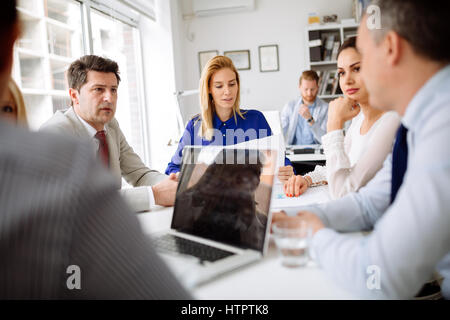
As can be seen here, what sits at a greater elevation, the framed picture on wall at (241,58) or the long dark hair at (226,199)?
the framed picture on wall at (241,58)

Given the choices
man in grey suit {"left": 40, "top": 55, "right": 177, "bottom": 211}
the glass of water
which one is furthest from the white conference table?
man in grey suit {"left": 40, "top": 55, "right": 177, "bottom": 211}

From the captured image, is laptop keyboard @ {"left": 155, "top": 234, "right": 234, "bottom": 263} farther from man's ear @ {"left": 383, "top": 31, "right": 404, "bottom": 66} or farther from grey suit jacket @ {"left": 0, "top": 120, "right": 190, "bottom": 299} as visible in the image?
man's ear @ {"left": 383, "top": 31, "right": 404, "bottom": 66}

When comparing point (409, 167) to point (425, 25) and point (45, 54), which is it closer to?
point (425, 25)

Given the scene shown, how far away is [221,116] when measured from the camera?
2527 millimetres

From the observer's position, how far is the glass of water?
0.79 metres

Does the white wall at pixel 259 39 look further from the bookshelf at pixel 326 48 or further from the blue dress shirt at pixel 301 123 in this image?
the blue dress shirt at pixel 301 123

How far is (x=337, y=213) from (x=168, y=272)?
61cm

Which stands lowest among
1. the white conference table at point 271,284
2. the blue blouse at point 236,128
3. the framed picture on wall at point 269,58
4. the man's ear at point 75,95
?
the white conference table at point 271,284

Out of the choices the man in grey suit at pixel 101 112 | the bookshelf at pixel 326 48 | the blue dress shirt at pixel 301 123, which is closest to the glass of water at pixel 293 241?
the man in grey suit at pixel 101 112

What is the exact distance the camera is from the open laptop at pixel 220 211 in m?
0.80

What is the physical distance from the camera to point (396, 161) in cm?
90

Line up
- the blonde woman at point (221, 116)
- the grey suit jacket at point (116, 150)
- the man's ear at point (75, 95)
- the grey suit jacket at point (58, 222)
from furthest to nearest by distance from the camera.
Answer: the blonde woman at point (221, 116) → the man's ear at point (75, 95) → the grey suit jacket at point (116, 150) → the grey suit jacket at point (58, 222)

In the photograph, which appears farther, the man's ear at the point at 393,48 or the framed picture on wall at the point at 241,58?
the framed picture on wall at the point at 241,58

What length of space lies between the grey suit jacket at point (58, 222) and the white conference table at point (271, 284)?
A: 0.29 meters
